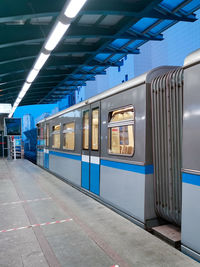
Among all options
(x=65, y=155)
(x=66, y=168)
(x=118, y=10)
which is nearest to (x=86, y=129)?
(x=65, y=155)

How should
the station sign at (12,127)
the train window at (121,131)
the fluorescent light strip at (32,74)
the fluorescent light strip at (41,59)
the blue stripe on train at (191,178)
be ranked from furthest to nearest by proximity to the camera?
the station sign at (12,127), the fluorescent light strip at (32,74), the fluorescent light strip at (41,59), the train window at (121,131), the blue stripe on train at (191,178)

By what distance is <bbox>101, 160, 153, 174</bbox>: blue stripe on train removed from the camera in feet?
13.2

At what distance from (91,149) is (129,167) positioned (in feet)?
6.42

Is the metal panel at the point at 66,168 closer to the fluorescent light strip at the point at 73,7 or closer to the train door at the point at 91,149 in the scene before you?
the train door at the point at 91,149

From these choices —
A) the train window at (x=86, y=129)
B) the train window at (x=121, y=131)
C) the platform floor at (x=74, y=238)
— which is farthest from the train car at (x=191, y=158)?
the train window at (x=86, y=129)

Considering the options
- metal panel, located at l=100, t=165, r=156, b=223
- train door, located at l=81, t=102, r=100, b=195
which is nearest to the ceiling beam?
train door, located at l=81, t=102, r=100, b=195

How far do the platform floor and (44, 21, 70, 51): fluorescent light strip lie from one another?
3660mm

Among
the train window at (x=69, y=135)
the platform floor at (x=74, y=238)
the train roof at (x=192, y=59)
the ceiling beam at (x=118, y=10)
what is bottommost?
the platform floor at (x=74, y=238)

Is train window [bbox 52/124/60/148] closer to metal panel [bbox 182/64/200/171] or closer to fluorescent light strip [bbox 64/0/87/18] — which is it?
fluorescent light strip [bbox 64/0/87/18]

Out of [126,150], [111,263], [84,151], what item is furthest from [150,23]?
[111,263]

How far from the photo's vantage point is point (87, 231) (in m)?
4.04

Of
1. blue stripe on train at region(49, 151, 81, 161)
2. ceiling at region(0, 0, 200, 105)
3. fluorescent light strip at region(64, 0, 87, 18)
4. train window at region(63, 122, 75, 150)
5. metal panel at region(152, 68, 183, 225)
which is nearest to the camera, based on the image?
metal panel at region(152, 68, 183, 225)

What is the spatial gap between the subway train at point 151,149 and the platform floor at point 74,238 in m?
0.32

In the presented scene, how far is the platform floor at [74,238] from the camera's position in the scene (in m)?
3.08
